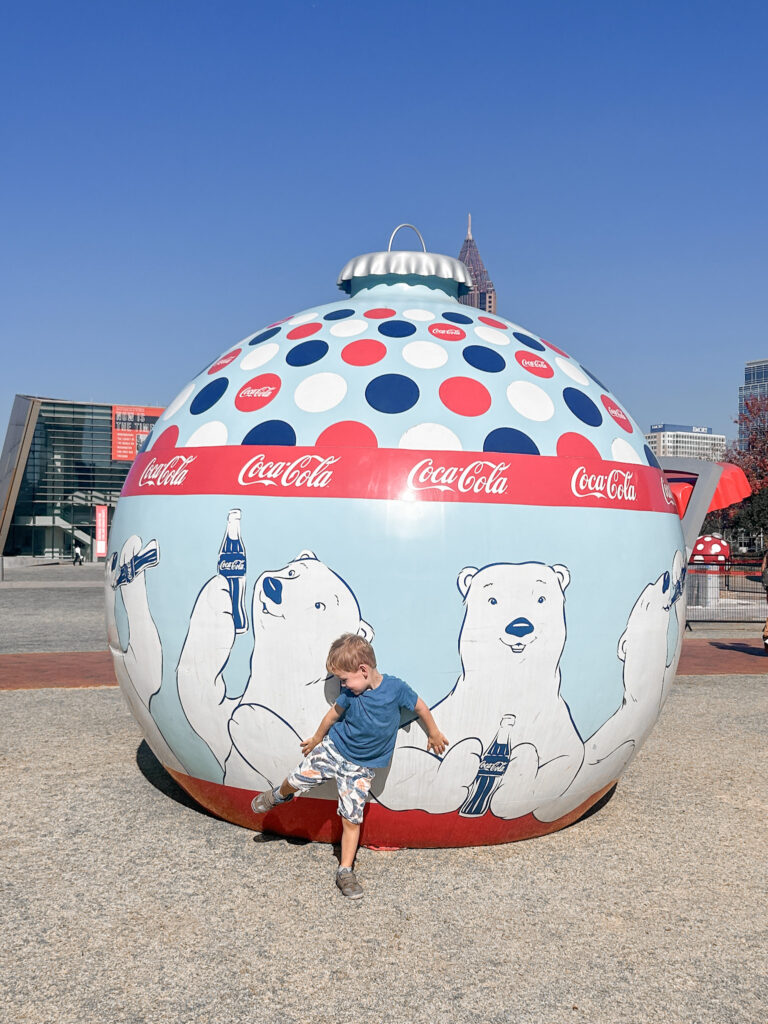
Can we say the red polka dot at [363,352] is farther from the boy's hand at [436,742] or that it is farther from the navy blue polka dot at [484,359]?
the boy's hand at [436,742]

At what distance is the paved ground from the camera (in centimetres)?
362

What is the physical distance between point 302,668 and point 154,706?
1.20 m

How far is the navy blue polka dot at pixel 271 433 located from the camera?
16.4ft

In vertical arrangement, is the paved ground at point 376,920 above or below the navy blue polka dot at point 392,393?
below

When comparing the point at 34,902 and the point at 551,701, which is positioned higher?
the point at 551,701

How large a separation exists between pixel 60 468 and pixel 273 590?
53.9 meters

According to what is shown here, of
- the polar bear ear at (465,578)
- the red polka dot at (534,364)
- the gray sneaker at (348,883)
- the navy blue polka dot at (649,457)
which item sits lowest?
the gray sneaker at (348,883)

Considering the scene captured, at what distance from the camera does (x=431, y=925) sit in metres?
4.27

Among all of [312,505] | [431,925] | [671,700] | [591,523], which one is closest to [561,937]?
[431,925]

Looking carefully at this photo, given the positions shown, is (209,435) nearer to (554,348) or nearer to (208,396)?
(208,396)

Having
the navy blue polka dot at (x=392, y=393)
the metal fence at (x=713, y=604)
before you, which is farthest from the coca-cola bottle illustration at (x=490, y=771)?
the metal fence at (x=713, y=604)

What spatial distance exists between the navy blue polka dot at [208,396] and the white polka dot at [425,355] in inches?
46.8

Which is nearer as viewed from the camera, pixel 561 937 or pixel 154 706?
pixel 561 937

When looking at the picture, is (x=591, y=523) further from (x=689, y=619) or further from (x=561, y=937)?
(x=689, y=619)
